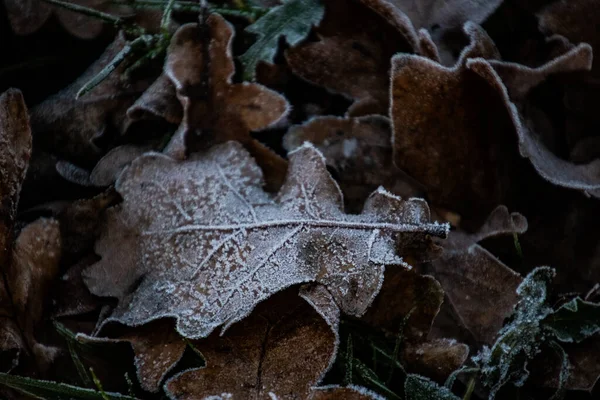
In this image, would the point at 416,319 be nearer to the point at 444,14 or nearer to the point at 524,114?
the point at 524,114

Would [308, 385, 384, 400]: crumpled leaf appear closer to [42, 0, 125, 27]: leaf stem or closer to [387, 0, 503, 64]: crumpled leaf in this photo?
[387, 0, 503, 64]: crumpled leaf

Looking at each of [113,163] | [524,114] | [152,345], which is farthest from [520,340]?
[113,163]

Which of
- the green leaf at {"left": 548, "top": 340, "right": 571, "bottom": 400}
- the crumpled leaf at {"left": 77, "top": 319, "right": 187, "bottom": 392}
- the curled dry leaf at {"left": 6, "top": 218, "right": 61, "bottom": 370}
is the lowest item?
the green leaf at {"left": 548, "top": 340, "right": 571, "bottom": 400}

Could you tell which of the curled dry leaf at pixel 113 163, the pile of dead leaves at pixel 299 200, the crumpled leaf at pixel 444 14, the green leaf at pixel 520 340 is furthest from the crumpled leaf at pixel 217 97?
the green leaf at pixel 520 340

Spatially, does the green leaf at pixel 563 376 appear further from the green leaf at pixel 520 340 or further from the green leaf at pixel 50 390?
the green leaf at pixel 50 390

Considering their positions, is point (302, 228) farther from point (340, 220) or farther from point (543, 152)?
point (543, 152)

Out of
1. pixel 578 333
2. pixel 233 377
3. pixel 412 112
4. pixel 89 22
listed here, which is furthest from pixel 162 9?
pixel 578 333

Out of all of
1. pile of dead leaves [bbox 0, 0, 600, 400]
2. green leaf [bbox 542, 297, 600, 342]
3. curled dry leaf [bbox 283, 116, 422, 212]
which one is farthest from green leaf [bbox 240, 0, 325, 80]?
green leaf [bbox 542, 297, 600, 342]
